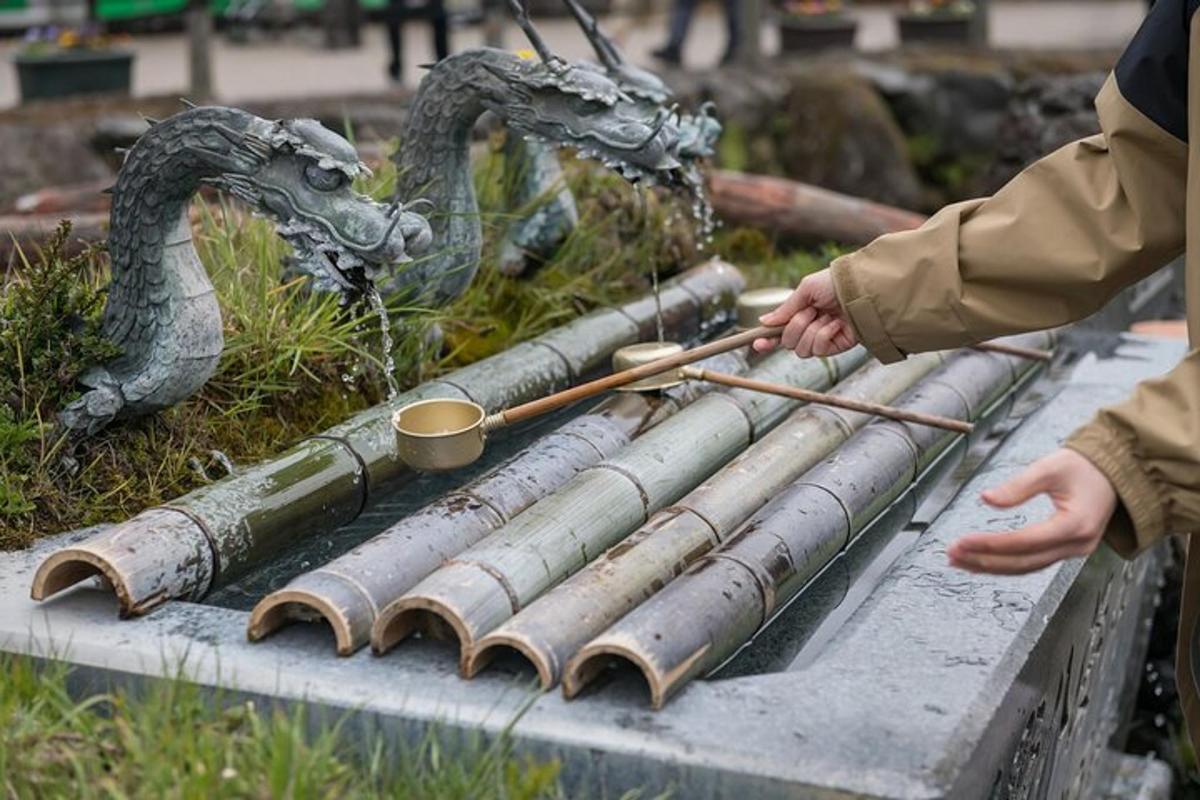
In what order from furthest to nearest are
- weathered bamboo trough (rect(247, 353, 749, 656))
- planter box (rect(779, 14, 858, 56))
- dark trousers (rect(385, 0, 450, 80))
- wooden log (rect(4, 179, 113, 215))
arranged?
planter box (rect(779, 14, 858, 56)) < dark trousers (rect(385, 0, 450, 80)) < wooden log (rect(4, 179, 113, 215)) < weathered bamboo trough (rect(247, 353, 749, 656))

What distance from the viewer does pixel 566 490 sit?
2.99m

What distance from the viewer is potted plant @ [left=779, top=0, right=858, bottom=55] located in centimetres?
1188

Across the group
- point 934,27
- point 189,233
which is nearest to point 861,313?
point 189,233

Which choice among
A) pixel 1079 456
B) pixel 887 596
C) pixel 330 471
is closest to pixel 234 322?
pixel 330 471

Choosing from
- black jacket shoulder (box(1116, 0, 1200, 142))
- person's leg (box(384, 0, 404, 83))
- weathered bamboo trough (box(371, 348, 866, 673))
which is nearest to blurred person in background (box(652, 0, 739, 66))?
person's leg (box(384, 0, 404, 83))

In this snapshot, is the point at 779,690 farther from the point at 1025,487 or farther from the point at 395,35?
the point at 395,35

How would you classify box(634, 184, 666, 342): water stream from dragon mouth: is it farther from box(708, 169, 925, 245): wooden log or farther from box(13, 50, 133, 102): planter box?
box(13, 50, 133, 102): planter box

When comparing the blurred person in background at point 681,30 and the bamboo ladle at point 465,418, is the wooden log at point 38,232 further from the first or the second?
the blurred person in background at point 681,30

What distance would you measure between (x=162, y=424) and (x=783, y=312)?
1296 mm

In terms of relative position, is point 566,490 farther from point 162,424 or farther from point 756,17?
point 756,17

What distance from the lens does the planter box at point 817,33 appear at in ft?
39.0

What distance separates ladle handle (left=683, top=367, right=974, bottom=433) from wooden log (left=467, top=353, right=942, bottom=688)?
49mm

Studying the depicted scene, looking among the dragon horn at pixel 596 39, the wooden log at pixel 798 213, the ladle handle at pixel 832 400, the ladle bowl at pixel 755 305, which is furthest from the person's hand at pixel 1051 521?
the wooden log at pixel 798 213

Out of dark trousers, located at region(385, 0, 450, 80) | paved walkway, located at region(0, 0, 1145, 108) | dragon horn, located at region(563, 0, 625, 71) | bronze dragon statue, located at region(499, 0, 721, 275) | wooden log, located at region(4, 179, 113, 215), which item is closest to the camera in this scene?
dragon horn, located at region(563, 0, 625, 71)
